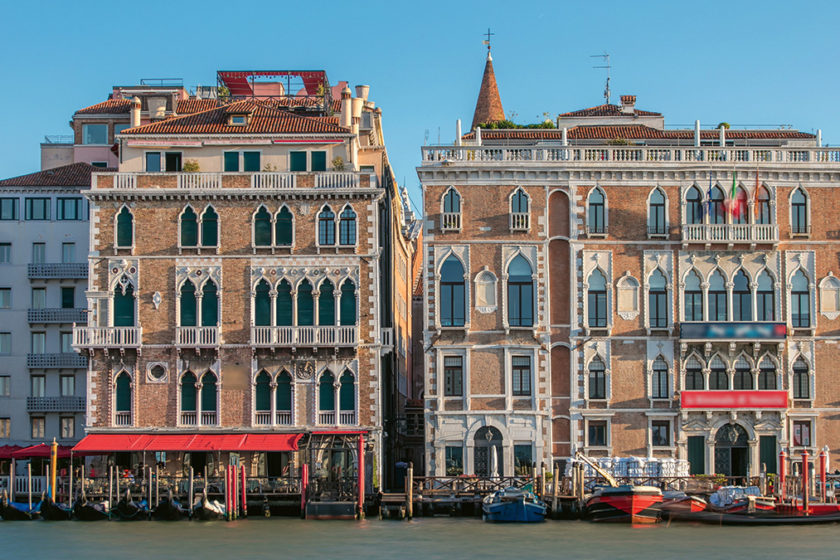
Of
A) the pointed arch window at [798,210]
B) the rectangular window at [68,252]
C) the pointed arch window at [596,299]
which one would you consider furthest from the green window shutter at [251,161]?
the pointed arch window at [798,210]

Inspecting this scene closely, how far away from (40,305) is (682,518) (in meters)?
26.3

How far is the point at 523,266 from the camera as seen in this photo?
163 ft

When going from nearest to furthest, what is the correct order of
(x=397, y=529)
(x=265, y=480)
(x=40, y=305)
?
(x=397, y=529), (x=265, y=480), (x=40, y=305)

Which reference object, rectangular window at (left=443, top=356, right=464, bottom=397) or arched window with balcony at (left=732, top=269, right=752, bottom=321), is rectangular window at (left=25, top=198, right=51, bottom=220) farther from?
arched window with balcony at (left=732, top=269, right=752, bottom=321)

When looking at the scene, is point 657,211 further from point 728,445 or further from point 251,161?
point 251,161

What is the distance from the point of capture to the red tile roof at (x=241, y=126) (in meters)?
51.0

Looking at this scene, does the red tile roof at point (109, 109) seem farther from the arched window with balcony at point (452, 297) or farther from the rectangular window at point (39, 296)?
the arched window with balcony at point (452, 297)

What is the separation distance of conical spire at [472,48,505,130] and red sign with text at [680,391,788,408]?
24445 millimetres

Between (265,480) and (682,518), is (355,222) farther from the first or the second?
(682,518)

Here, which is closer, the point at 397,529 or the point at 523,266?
the point at 397,529

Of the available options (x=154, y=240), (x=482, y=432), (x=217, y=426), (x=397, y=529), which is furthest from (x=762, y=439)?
(x=154, y=240)

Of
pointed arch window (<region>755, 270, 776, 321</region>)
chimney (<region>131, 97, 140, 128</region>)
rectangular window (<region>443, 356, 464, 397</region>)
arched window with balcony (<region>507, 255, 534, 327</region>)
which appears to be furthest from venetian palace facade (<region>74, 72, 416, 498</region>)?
pointed arch window (<region>755, 270, 776, 321</region>)

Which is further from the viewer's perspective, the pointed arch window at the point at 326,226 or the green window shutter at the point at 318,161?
the green window shutter at the point at 318,161

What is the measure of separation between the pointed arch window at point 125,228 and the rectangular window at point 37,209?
7.80 m
